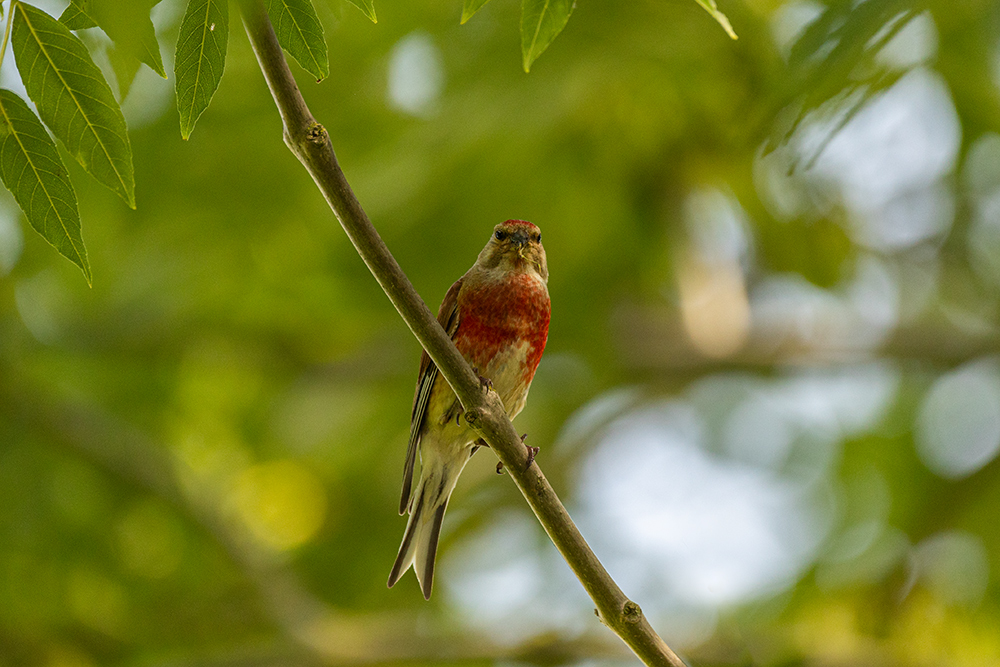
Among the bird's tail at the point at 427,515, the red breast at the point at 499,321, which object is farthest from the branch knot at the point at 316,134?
the bird's tail at the point at 427,515

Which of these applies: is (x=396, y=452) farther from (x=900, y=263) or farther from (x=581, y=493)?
(x=900, y=263)

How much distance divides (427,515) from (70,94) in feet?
10.2

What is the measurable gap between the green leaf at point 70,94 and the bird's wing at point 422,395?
7.85ft

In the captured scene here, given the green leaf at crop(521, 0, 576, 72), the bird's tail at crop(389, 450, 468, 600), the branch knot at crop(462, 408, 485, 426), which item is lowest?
the bird's tail at crop(389, 450, 468, 600)

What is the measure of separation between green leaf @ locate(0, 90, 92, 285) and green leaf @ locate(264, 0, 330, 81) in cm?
63

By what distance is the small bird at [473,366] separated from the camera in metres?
4.80

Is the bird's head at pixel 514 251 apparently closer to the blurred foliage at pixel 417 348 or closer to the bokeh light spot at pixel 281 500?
the blurred foliage at pixel 417 348

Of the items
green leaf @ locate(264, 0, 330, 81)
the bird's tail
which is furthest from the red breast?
green leaf @ locate(264, 0, 330, 81)

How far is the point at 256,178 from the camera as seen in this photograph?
860cm

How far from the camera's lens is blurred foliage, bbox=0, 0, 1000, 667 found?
804 cm

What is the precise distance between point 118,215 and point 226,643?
4.84m

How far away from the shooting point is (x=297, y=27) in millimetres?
2395

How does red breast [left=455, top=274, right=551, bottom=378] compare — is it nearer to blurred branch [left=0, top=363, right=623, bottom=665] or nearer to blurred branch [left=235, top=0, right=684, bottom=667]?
blurred branch [left=235, top=0, right=684, bottom=667]

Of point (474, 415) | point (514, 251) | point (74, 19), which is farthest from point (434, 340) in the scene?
Result: point (514, 251)
